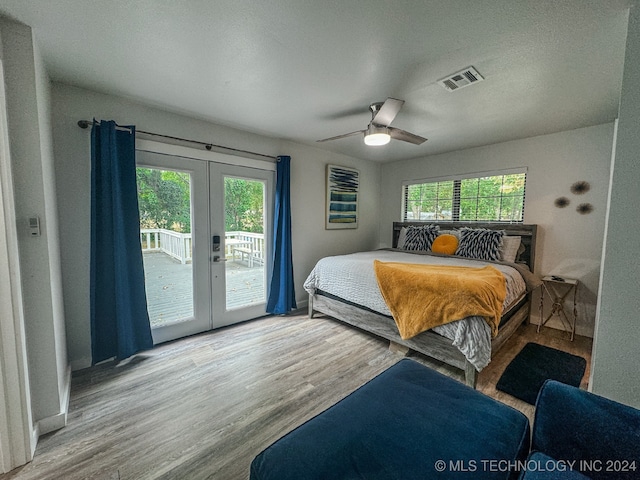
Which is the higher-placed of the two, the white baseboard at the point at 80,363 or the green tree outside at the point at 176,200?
the green tree outside at the point at 176,200

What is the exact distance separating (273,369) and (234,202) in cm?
193

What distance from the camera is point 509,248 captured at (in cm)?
331

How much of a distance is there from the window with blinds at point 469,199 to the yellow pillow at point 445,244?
599mm

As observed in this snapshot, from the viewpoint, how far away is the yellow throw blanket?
2.02 metres

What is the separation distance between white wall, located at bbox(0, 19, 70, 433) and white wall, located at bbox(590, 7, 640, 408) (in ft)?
10.3

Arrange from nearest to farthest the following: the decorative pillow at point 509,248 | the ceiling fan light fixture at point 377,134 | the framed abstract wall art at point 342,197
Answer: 1. the ceiling fan light fixture at point 377,134
2. the decorative pillow at point 509,248
3. the framed abstract wall art at point 342,197

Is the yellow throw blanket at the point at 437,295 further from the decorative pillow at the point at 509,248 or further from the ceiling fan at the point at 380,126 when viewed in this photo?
the ceiling fan at the point at 380,126

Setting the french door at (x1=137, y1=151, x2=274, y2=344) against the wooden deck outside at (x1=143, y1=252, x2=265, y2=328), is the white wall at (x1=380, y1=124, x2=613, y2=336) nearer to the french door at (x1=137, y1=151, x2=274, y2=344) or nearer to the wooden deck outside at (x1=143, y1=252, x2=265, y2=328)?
the french door at (x1=137, y1=151, x2=274, y2=344)

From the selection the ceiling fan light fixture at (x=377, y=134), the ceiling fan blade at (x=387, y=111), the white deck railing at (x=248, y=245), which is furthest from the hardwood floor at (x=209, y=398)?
the ceiling fan blade at (x=387, y=111)

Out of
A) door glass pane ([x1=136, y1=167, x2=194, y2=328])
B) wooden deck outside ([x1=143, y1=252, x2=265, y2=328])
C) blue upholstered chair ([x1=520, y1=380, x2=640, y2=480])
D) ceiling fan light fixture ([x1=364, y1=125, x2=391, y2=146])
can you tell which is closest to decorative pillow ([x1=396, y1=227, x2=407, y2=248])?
ceiling fan light fixture ([x1=364, y1=125, x2=391, y2=146])

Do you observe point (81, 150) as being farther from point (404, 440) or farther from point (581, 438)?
point (581, 438)

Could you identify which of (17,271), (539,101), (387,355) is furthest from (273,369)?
(539,101)

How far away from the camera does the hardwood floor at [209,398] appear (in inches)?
56.6

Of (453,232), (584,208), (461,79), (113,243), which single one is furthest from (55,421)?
(584,208)
